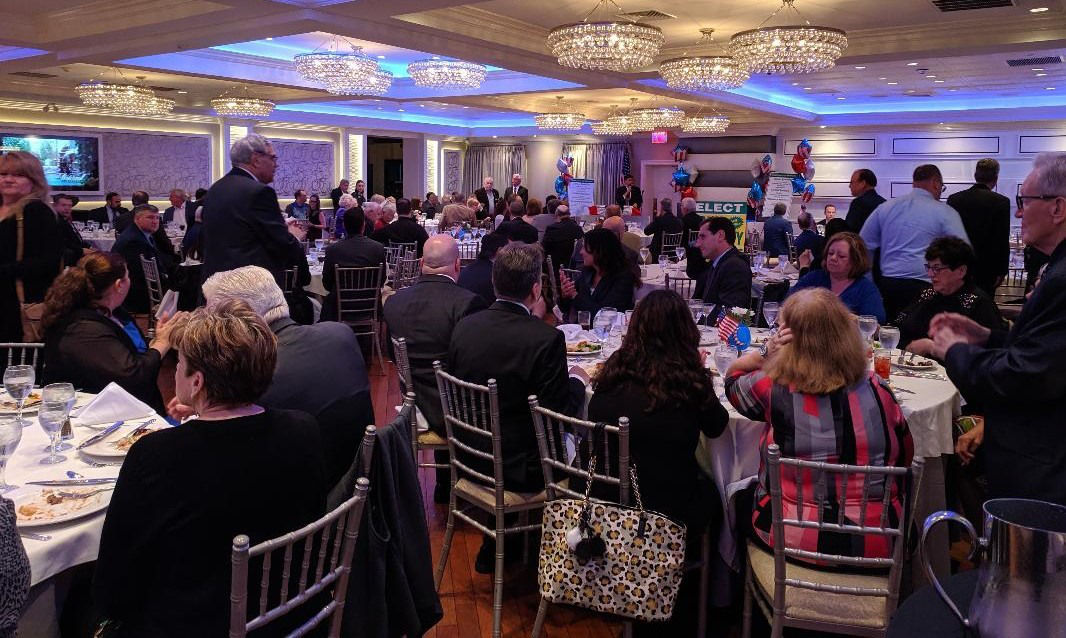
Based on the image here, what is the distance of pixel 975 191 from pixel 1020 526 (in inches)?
232

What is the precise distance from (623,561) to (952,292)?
8.44ft

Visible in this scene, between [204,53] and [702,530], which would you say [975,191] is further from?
[204,53]

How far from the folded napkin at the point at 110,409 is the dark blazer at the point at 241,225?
1783 mm

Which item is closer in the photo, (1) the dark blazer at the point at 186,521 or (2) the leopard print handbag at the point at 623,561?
(1) the dark blazer at the point at 186,521

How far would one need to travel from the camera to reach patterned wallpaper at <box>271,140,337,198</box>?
19.7 meters

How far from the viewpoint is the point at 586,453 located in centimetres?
288

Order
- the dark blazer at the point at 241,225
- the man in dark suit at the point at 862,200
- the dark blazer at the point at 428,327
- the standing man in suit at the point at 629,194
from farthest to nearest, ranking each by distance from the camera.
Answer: the standing man in suit at the point at 629,194, the man in dark suit at the point at 862,200, the dark blazer at the point at 241,225, the dark blazer at the point at 428,327

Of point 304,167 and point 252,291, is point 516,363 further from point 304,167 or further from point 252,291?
point 304,167

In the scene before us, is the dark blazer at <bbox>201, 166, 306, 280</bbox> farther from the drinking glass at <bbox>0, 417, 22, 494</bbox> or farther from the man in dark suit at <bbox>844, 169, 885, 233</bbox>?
the man in dark suit at <bbox>844, 169, 885, 233</bbox>

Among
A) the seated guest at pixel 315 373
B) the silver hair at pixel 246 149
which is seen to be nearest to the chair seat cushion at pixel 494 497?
the seated guest at pixel 315 373

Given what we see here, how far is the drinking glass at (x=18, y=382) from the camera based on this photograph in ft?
8.57

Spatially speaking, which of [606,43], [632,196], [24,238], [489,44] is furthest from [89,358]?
[632,196]

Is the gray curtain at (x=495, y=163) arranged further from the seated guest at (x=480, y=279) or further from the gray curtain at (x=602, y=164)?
the seated guest at (x=480, y=279)

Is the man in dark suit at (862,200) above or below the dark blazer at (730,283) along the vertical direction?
above
